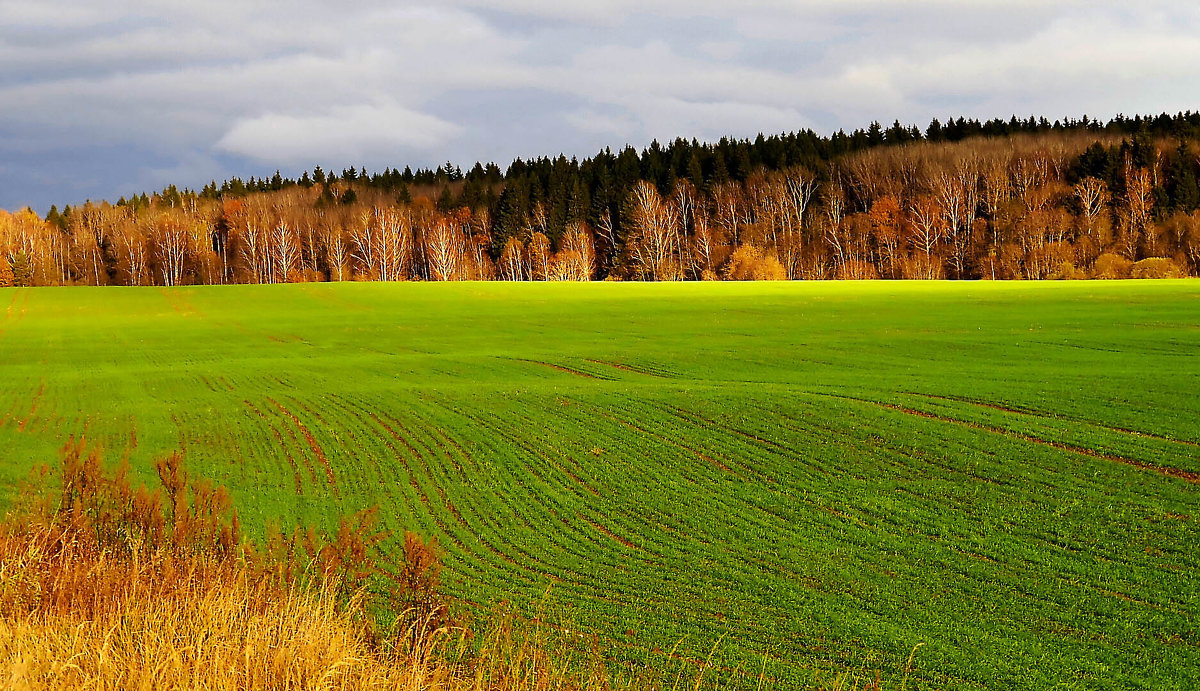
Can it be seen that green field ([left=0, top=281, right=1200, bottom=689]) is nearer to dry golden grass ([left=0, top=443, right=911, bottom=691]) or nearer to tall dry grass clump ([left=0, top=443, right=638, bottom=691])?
dry golden grass ([left=0, top=443, right=911, bottom=691])

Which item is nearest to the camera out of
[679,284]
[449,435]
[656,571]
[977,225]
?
[656,571]

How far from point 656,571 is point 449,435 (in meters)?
11.7

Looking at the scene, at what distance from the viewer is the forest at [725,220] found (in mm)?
114500

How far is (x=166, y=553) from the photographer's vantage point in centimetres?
1070

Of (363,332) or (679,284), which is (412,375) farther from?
(679,284)

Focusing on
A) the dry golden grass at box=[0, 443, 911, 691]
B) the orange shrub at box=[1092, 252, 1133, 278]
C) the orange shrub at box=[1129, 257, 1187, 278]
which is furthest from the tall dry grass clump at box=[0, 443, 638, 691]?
the orange shrub at box=[1092, 252, 1133, 278]

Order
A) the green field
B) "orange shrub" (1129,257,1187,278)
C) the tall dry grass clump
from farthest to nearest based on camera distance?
1. "orange shrub" (1129,257,1187,278)
2. the green field
3. the tall dry grass clump

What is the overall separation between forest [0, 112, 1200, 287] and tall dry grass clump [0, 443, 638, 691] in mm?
107028

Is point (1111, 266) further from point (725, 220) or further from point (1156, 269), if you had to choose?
point (725, 220)

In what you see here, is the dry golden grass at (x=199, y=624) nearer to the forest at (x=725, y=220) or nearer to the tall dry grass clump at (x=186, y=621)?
the tall dry grass clump at (x=186, y=621)

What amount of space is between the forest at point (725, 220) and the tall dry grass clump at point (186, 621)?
107m

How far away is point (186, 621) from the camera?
320 inches

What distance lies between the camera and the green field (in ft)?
40.1

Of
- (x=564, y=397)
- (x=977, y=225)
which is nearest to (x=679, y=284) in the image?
(x=977, y=225)
